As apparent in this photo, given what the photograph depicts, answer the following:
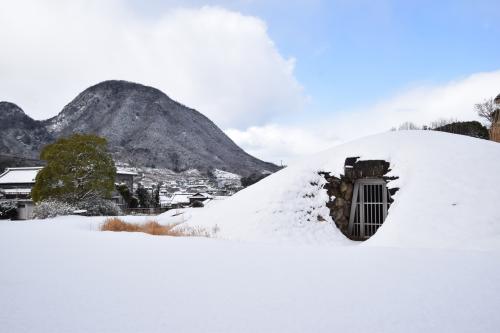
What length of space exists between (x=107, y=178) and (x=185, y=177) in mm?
74055

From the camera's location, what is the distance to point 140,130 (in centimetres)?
10794

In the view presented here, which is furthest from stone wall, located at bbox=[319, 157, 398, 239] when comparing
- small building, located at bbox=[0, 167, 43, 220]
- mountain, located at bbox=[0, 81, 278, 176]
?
mountain, located at bbox=[0, 81, 278, 176]

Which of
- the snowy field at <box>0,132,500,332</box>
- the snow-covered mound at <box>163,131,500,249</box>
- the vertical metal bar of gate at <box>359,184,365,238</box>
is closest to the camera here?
the snowy field at <box>0,132,500,332</box>

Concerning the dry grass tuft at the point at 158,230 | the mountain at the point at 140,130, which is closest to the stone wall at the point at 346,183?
the dry grass tuft at the point at 158,230

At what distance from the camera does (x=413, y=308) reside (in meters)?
4.02

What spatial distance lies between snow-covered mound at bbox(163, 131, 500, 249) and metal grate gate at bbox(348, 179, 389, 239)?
794mm

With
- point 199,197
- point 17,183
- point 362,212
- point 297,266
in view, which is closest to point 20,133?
point 17,183

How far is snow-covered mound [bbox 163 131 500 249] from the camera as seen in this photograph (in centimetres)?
868

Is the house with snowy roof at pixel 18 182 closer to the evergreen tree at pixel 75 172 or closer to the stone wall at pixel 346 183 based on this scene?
the evergreen tree at pixel 75 172

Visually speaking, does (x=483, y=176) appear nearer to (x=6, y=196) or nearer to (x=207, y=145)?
(x=6, y=196)

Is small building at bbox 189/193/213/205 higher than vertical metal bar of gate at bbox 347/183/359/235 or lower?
higher

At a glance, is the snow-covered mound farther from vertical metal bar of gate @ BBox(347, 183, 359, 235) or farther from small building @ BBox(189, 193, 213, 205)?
small building @ BBox(189, 193, 213, 205)

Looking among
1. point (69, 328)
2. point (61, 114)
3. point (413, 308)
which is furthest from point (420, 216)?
point (61, 114)

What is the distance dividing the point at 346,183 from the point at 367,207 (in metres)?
1.02
